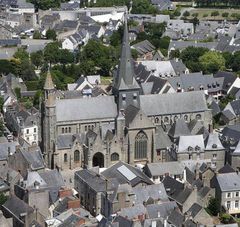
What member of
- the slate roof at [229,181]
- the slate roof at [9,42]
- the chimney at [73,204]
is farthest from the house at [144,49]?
the chimney at [73,204]

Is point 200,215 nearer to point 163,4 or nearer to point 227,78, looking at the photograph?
point 227,78

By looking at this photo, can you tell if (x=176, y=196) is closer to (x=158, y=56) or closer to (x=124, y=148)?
(x=124, y=148)

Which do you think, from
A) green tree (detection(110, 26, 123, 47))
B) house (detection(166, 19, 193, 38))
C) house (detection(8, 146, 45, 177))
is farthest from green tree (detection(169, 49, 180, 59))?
house (detection(8, 146, 45, 177))

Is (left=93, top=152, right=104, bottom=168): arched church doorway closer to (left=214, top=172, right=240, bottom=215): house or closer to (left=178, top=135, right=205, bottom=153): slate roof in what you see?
(left=178, top=135, right=205, bottom=153): slate roof

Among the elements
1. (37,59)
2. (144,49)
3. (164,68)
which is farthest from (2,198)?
(144,49)

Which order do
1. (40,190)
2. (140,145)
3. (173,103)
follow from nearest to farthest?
(40,190)
(140,145)
(173,103)

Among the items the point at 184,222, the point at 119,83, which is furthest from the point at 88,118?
the point at 184,222
